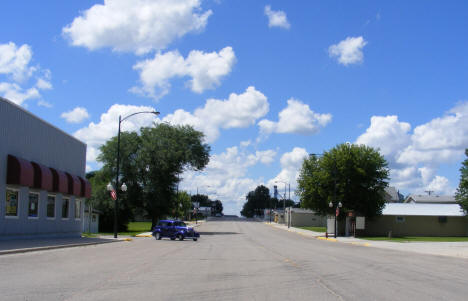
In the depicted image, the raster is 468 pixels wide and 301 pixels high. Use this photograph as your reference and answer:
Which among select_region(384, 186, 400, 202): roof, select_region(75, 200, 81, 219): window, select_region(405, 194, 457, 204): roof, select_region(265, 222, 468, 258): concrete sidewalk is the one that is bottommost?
select_region(265, 222, 468, 258): concrete sidewalk

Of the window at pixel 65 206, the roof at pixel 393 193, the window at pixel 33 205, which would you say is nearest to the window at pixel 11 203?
the window at pixel 33 205

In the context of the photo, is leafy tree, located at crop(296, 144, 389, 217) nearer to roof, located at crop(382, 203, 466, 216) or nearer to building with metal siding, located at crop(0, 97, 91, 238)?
roof, located at crop(382, 203, 466, 216)

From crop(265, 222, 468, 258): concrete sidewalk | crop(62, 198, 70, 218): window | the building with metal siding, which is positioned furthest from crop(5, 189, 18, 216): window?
crop(265, 222, 468, 258): concrete sidewalk

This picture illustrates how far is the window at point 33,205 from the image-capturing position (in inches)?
1261

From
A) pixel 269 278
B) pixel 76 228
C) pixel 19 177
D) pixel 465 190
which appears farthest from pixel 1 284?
pixel 465 190

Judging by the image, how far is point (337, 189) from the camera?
5503 cm

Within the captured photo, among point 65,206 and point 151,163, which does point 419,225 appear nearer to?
point 151,163

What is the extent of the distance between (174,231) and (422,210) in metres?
34.1

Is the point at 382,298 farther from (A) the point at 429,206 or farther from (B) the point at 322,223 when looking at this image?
(B) the point at 322,223

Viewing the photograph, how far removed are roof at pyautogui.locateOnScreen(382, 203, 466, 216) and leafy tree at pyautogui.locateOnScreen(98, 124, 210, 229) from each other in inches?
966

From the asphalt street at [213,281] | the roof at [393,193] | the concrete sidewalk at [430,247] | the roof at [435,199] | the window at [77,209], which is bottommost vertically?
the concrete sidewalk at [430,247]

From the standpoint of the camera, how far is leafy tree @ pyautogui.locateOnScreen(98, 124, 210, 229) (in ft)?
189

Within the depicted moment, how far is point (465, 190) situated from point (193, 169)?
32259 millimetres

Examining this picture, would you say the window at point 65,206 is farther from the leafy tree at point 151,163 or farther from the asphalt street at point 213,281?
the asphalt street at point 213,281
